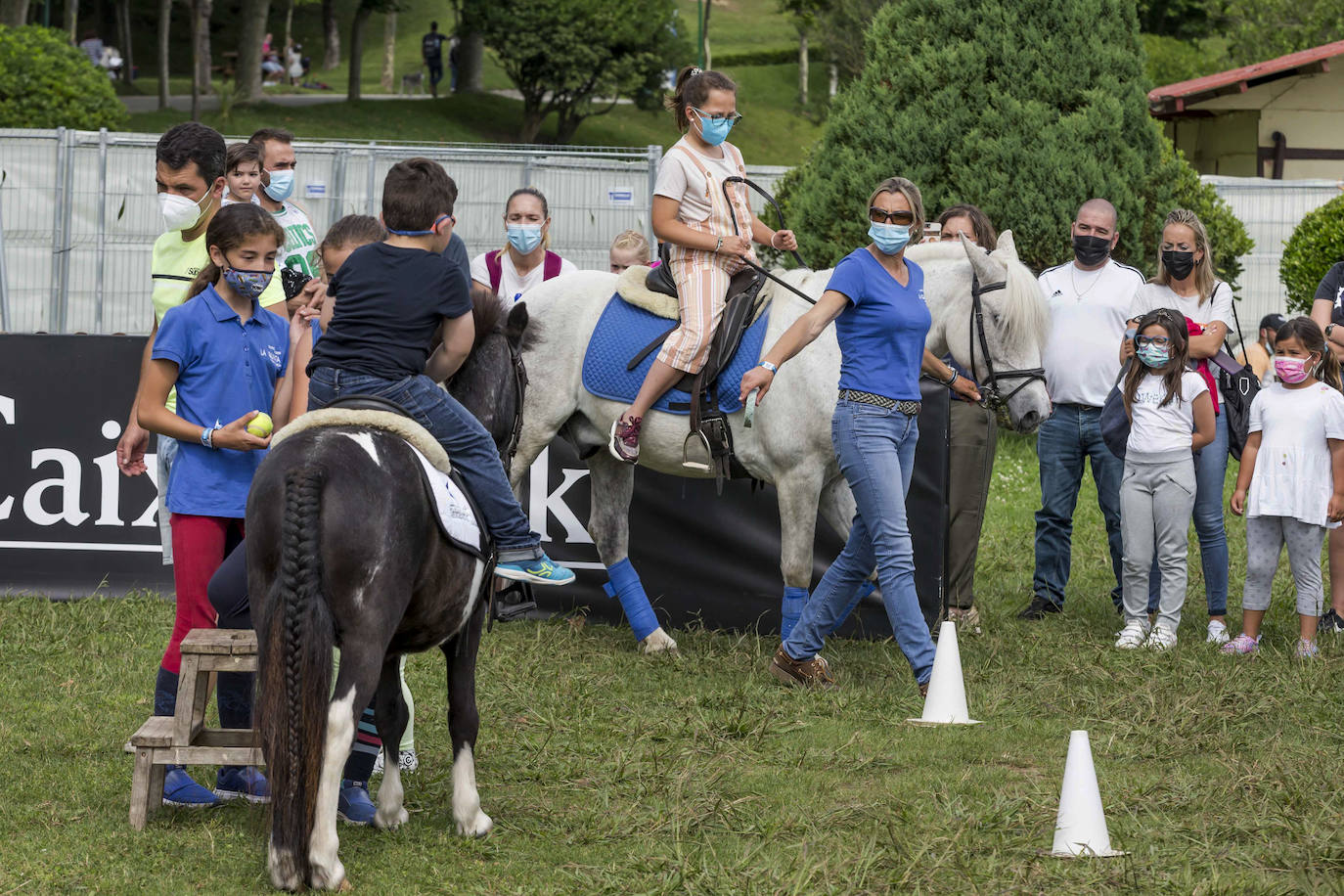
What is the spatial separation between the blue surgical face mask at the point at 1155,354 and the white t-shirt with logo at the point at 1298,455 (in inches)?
23.5

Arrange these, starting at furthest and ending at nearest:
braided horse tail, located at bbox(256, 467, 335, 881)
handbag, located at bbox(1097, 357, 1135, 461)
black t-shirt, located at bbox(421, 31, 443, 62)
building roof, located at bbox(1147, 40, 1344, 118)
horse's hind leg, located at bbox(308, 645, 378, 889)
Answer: black t-shirt, located at bbox(421, 31, 443, 62) < building roof, located at bbox(1147, 40, 1344, 118) < handbag, located at bbox(1097, 357, 1135, 461) < horse's hind leg, located at bbox(308, 645, 378, 889) < braided horse tail, located at bbox(256, 467, 335, 881)

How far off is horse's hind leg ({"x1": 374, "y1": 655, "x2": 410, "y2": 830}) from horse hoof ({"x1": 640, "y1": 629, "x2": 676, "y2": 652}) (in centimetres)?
298

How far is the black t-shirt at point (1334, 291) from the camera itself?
355 inches

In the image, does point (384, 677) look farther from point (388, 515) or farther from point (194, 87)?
point (194, 87)

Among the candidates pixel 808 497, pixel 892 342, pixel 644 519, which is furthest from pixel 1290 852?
pixel 644 519

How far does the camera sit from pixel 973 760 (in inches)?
231

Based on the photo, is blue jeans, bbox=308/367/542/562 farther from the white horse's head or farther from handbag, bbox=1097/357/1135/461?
handbag, bbox=1097/357/1135/461

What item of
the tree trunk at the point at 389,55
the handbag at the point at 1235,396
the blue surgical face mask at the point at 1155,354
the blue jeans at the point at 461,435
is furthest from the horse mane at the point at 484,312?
the tree trunk at the point at 389,55

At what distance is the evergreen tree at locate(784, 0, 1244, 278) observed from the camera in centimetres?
1380

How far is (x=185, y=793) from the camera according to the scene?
5.21m

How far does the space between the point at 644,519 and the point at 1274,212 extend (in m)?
14.6

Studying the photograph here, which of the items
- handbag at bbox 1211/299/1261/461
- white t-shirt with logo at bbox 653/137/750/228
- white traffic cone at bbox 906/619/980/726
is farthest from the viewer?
handbag at bbox 1211/299/1261/461

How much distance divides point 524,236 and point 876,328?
9.81 feet

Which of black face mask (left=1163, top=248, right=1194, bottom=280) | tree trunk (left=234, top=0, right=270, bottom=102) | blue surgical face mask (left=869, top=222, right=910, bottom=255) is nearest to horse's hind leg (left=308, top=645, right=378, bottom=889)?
blue surgical face mask (left=869, top=222, right=910, bottom=255)
